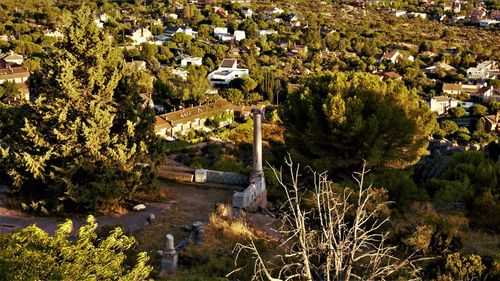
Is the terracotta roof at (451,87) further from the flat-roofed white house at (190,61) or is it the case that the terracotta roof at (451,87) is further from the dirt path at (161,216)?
the dirt path at (161,216)

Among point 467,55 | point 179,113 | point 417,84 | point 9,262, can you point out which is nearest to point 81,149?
point 9,262

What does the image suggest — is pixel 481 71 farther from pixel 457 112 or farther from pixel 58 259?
pixel 58 259

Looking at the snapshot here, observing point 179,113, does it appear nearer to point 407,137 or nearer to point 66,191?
point 407,137

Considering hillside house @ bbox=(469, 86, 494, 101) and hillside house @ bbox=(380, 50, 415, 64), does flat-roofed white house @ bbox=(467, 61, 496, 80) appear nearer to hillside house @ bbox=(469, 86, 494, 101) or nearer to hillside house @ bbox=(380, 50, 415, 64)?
hillside house @ bbox=(469, 86, 494, 101)

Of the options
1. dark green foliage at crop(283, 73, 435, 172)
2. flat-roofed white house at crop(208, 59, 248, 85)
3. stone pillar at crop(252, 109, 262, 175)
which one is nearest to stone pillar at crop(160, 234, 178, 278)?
stone pillar at crop(252, 109, 262, 175)

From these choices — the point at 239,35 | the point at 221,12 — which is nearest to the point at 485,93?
the point at 239,35

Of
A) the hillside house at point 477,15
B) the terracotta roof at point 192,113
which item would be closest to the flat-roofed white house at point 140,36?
the terracotta roof at point 192,113

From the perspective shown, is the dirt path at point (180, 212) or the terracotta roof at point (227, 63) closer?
the dirt path at point (180, 212)
